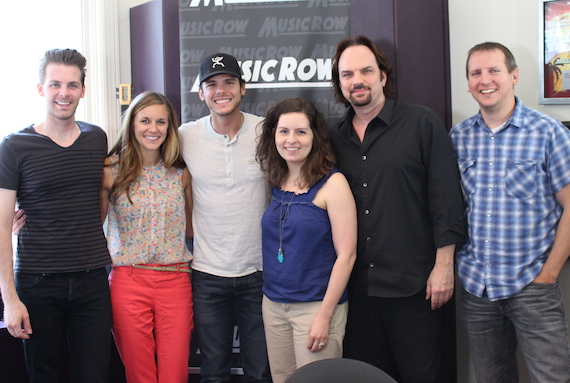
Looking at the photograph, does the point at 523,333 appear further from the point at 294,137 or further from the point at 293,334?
the point at 294,137

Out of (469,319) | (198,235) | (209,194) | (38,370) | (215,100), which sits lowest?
(38,370)

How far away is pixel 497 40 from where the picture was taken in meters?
2.70

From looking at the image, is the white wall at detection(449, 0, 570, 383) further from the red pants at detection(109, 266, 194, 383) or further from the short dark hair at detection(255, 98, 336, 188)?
the red pants at detection(109, 266, 194, 383)

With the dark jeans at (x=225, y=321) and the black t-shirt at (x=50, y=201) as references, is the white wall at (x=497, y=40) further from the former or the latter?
the black t-shirt at (x=50, y=201)

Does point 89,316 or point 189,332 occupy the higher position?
point 89,316

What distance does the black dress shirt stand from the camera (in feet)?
6.48

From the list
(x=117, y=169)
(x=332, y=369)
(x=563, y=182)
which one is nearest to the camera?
(x=332, y=369)

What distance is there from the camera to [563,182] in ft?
6.05

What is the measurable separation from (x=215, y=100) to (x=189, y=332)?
1.06 metres

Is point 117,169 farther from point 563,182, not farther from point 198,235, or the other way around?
point 563,182

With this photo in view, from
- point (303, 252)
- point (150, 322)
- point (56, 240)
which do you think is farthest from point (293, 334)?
point (56, 240)

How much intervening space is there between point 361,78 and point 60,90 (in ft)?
4.03

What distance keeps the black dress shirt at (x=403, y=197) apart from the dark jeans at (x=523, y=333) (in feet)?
0.94

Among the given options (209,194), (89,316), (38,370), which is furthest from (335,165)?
(38,370)
